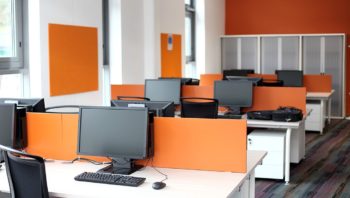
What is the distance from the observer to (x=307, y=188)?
5238mm

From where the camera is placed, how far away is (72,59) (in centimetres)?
600

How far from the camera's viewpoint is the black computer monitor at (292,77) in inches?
337

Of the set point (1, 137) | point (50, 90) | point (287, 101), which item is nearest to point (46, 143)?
point (1, 137)

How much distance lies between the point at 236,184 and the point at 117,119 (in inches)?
33.8

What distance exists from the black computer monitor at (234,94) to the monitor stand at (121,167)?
3.02m

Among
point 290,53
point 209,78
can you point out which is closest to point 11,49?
point 209,78

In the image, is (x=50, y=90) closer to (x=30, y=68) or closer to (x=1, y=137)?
(x=30, y=68)

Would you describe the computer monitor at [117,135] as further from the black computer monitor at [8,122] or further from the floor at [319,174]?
the floor at [319,174]

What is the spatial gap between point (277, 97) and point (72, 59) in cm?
250

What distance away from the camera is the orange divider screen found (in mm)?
3474

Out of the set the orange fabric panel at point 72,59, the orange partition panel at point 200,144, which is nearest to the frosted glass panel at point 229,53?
the orange fabric panel at point 72,59

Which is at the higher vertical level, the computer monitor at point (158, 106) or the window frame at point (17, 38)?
the window frame at point (17, 38)

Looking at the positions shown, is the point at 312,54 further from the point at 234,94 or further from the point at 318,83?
the point at 234,94

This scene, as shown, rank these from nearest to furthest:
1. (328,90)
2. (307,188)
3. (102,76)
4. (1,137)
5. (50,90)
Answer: (1,137) → (307,188) → (50,90) → (102,76) → (328,90)
